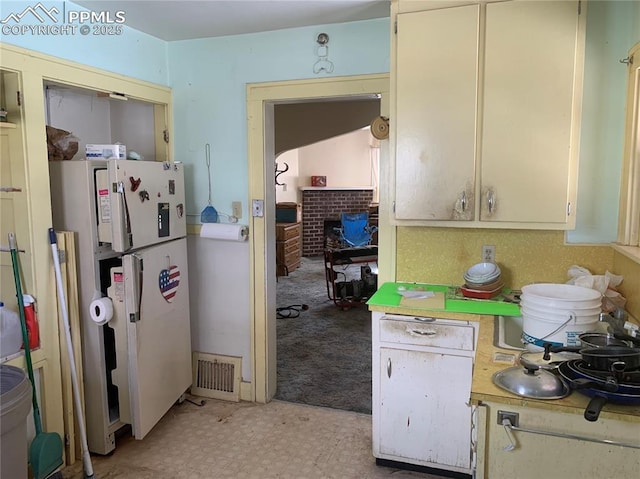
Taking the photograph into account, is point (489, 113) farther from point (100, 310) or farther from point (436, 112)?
point (100, 310)

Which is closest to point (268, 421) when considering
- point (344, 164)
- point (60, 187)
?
point (60, 187)

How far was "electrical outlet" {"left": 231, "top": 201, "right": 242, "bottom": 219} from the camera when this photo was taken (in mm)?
3219

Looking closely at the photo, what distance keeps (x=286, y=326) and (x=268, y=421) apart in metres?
1.98

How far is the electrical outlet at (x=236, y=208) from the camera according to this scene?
3219mm

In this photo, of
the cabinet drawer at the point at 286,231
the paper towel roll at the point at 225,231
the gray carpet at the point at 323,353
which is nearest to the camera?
the paper towel roll at the point at 225,231

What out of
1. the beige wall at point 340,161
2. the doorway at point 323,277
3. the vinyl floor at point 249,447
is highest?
the beige wall at point 340,161

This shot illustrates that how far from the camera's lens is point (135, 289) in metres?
2.56

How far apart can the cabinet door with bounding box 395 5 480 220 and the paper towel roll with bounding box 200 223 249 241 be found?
1.11m

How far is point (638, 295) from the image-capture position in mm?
2086

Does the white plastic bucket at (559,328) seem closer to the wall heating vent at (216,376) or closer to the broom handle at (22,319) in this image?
the wall heating vent at (216,376)

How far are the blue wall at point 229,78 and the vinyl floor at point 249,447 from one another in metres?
1.29

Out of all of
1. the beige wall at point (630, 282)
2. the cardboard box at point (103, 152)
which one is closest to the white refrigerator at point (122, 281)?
the cardboard box at point (103, 152)

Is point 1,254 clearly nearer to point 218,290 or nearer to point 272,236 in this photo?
point 218,290

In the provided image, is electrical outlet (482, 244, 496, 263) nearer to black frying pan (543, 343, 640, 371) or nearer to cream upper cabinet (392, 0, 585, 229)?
cream upper cabinet (392, 0, 585, 229)
